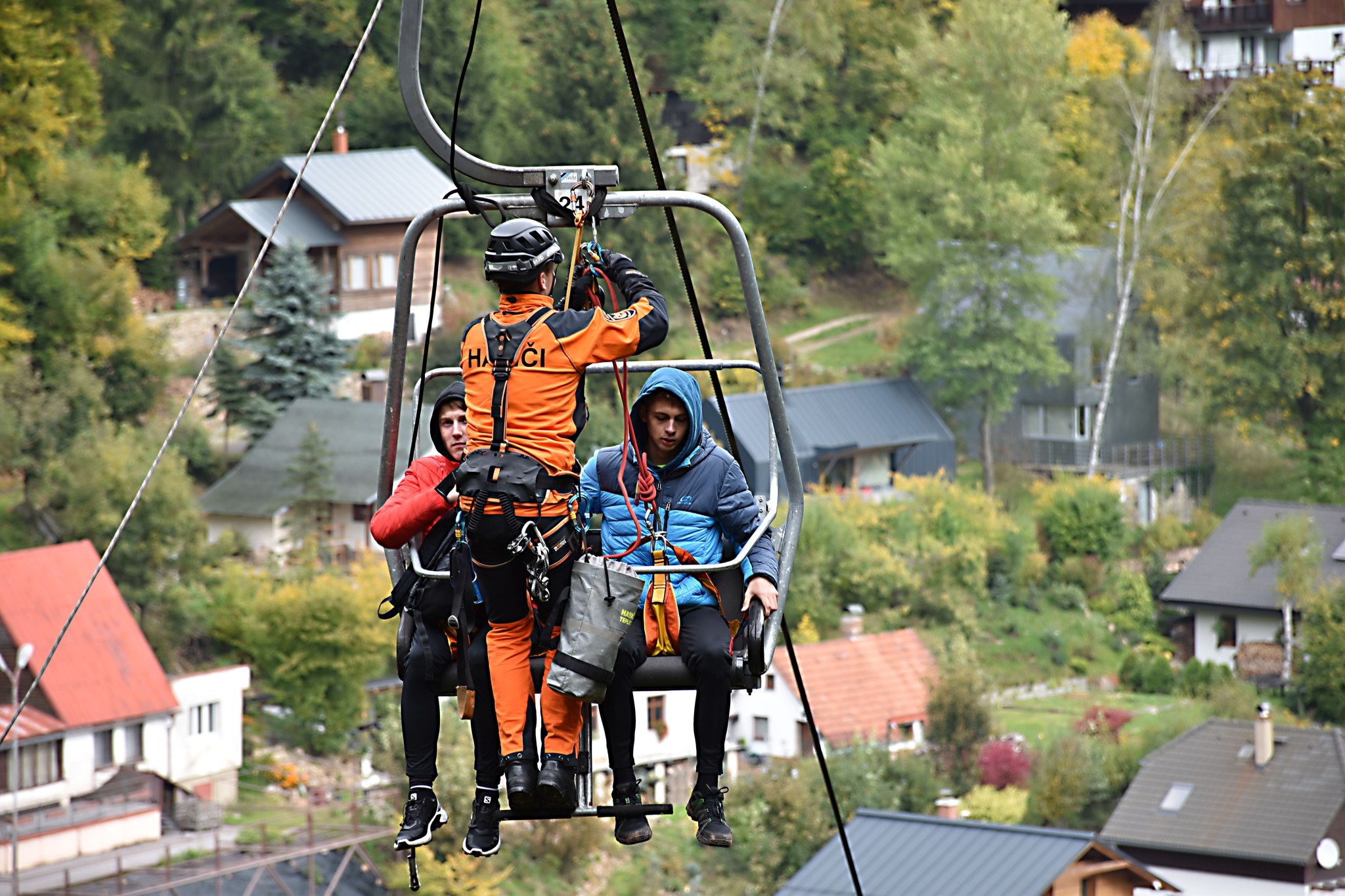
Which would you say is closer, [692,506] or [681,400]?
[681,400]

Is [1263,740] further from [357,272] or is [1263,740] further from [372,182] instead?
[372,182]

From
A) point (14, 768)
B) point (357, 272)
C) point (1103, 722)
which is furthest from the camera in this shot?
point (357, 272)

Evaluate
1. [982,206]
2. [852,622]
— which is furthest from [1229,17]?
[852,622]

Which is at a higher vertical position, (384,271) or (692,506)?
(384,271)

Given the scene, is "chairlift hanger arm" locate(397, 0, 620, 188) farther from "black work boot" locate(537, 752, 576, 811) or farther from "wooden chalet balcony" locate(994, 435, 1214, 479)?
"wooden chalet balcony" locate(994, 435, 1214, 479)

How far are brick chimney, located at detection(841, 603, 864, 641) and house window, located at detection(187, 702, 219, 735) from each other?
10.7m

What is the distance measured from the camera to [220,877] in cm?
2652

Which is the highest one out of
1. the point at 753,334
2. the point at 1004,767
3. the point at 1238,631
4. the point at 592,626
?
the point at 753,334

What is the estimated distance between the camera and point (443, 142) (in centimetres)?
742

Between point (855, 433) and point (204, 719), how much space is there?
1723 cm

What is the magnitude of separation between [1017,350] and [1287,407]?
5581mm

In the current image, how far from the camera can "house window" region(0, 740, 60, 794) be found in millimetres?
27750

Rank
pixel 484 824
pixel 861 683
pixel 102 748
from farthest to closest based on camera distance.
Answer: pixel 861 683 → pixel 102 748 → pixel 484 824

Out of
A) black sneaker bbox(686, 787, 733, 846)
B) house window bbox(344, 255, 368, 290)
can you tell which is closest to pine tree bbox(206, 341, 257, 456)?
house window bbox(344, 255, 368, 290)
